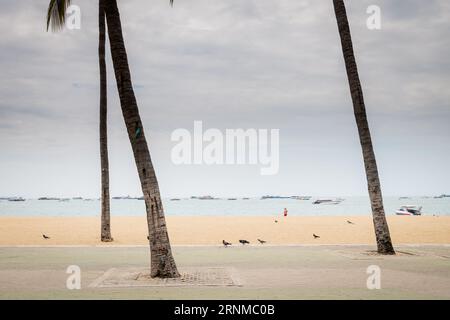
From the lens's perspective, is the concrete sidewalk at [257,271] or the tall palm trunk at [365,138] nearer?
the concrete sidewalk at [257,271]

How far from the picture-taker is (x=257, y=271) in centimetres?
1285

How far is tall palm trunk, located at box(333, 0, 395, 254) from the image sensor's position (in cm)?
1666

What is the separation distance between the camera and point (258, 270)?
1304 cm

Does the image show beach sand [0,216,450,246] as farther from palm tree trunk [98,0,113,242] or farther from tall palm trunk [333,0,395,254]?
tall palm trunk [333,0,395,254]

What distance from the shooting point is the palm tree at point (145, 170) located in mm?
11836

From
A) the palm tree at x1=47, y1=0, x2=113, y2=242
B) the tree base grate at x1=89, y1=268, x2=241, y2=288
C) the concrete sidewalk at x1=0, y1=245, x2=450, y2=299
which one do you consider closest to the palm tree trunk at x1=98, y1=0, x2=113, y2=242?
the palm tree at x1=47, y1=0, x2=113, y2=242

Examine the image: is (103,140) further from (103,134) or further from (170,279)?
(170,279)

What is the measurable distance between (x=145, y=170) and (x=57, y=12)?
768 cm

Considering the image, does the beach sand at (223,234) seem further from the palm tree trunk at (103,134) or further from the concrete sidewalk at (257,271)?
the concrete sidewalk at (257,271)

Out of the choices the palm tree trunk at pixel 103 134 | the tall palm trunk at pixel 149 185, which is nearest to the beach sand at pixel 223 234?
the palm tree trunk at pixel 103 134

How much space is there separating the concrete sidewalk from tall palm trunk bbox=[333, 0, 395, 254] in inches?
30.9

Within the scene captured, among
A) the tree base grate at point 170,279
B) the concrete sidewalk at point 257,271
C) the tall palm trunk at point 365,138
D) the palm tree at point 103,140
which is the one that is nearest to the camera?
the concrete sidewalk at point 257,271

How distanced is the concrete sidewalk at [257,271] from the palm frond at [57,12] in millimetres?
7496
